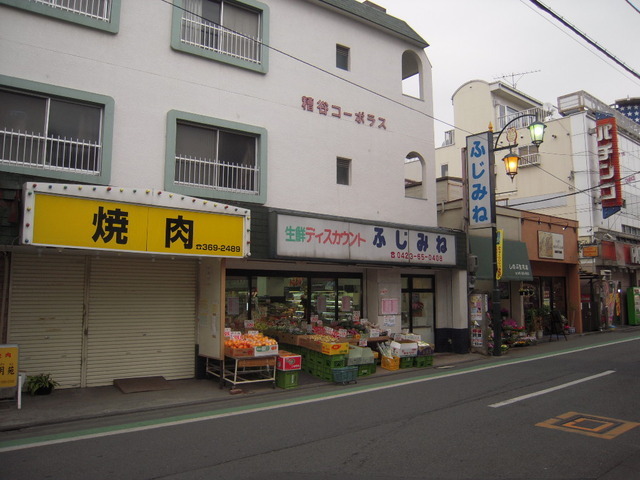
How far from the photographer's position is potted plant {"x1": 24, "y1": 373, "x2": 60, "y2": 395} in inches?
366

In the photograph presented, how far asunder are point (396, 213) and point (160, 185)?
751cm

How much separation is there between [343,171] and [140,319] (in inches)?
280

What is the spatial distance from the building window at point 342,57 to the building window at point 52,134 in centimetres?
726

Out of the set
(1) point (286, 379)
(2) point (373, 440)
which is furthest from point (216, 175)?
(2) point (373, 440)

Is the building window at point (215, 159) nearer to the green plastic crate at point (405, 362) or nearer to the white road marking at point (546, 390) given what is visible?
the green plastic crate at point (405, 362)

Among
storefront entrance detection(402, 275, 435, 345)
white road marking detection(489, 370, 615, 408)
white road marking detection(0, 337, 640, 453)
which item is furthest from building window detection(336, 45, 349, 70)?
white road marking detection(489, 370, 615, 408)

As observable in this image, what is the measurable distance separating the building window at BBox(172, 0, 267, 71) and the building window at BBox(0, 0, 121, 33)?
1367 millimetres

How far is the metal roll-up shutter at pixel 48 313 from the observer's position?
9.59m

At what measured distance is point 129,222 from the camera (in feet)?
29.6

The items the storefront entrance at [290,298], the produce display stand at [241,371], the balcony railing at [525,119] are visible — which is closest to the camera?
the produce display stand at [241,371]

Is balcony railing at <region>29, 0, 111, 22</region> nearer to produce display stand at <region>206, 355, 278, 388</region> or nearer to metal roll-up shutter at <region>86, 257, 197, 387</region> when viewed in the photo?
metal roll-up shutter at <region>86, 257, 197, 387</region>

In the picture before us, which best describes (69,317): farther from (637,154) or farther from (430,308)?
(637,154)

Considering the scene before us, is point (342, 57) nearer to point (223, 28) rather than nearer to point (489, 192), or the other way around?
point (223, 28)

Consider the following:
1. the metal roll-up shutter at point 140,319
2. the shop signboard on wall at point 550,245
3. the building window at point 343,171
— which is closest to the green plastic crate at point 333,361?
the metal roll-up shutter at point 140,319
